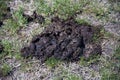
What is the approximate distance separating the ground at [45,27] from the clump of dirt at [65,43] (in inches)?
4.4

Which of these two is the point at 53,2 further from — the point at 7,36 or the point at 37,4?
the point at 7,36

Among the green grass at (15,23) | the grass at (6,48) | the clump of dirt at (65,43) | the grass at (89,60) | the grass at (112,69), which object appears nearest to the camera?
the grass at (112,69)

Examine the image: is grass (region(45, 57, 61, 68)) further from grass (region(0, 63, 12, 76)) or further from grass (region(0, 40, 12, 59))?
grass (region(0, 40, 12, 59))

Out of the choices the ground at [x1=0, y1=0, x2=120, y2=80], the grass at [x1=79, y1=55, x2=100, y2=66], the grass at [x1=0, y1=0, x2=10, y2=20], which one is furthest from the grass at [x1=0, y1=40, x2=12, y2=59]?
the grass at [x1=79, y1=55, x2=100, y2=66]

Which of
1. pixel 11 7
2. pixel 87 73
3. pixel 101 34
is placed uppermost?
pixel 11 7

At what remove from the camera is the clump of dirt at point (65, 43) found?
6.56 meters

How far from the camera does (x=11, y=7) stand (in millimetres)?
7934

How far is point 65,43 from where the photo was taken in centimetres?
667

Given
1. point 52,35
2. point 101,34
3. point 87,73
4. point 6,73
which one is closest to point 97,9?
point 101,34

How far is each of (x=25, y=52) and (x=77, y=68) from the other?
1142 millimetres

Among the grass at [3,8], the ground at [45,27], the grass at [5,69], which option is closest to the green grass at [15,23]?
the ground at [45,27]

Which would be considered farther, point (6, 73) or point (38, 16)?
point (38, 16)

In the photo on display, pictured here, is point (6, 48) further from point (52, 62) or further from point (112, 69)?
point (112, 69)

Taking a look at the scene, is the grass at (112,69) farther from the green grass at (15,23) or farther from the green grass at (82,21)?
the green grass at (15,23)
